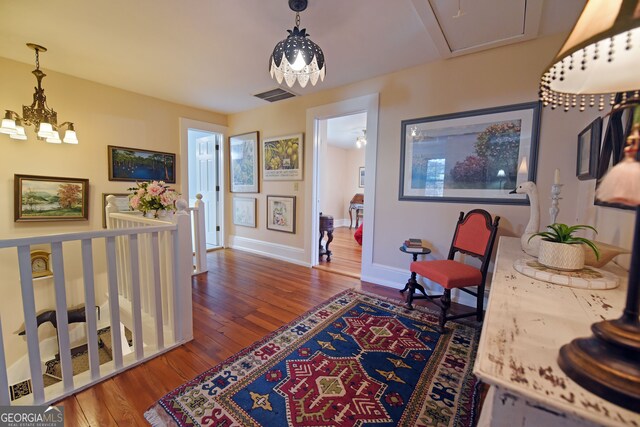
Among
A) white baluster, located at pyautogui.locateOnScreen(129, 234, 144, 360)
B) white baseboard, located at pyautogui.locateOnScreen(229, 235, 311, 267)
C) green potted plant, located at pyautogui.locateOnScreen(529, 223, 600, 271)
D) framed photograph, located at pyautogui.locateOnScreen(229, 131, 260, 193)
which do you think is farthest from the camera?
framed photograph, located at pyautogui.locateOnScreen(229, 131, 260, 193)

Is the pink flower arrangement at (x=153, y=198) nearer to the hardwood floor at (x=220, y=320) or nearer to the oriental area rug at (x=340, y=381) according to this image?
the hardwood floor at (x=220, y=320)

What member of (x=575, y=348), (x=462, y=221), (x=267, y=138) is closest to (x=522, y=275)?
(x=575, y=348)

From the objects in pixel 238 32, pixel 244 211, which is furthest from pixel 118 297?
pixel 244 211

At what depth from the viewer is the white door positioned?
4699 millimetres

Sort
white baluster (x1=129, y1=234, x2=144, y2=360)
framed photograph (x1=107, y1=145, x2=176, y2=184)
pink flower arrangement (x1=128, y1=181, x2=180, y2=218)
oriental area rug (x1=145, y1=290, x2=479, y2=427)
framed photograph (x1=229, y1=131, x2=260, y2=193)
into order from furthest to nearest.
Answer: framed photograph (x1=229, y1=131, x2=260, y2=193), framed photograph (x1=107, y1=145, x2=176, y2=184), pink flower arrangement (x1=128, y1=181, x2=180, y2=218), white baluster (x1=129, y1=234, x2=144, y2=360), oriental area rug (x1=145, y1=290, x2=479, y2=427)

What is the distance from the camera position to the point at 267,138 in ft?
13.2

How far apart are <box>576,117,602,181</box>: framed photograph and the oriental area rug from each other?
1350mm

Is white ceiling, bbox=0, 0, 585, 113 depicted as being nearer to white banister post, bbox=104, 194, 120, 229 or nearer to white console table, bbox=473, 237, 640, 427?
white banister post, bbox=104, 194, 120, 229

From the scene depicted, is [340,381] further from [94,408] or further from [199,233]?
[199,233]

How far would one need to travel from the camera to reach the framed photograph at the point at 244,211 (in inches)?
171

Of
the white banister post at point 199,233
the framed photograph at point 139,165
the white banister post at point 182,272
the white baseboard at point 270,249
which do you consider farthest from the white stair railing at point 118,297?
the white baseboard at point 270,249

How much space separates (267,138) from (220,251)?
7.10 ft

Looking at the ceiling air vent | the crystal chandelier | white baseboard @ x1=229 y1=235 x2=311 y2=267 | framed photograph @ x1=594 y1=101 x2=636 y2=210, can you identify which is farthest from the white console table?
the crystal chandelier

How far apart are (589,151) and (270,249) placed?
3.73 m
